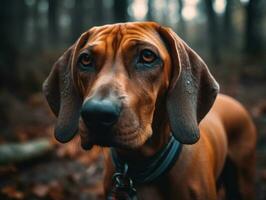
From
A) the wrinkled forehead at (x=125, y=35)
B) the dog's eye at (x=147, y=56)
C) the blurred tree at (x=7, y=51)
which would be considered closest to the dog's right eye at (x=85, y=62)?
Result: the wrinkled forehead at (x=125, y=35)

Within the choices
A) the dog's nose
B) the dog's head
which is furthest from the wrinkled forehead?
the dog's nose

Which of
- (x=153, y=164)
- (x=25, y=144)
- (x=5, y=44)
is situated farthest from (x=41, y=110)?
(x=153, y=164)

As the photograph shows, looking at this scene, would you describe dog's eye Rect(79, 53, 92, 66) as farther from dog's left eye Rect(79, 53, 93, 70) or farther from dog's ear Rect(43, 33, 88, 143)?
dog's ear Rect(43, 33, 88, 143)

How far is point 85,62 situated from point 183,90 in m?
0.74

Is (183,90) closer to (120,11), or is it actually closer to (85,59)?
(85,59)

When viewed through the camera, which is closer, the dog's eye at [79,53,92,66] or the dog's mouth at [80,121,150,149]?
the dog's mouth at [80,121,150,149]

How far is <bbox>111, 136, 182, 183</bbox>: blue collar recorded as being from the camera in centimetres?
338

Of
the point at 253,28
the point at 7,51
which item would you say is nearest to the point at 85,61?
the point at 7,51

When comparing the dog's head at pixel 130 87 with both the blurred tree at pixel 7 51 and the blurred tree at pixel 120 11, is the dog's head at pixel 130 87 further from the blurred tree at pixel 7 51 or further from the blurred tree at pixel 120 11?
the blurred tree at pixel 120 11

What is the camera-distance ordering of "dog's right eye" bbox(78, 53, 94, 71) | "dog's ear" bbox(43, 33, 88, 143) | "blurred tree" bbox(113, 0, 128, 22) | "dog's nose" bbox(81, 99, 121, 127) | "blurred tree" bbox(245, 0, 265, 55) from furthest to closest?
"blurred tree" bbox(245, 0, 265, 55), "blurred tree" bbox(113, 0, 128, 22), "dog's ear" bbox(43, 33, 88, 143), "dog's right eye" bbox(78, 53, 94, 71), "dog's nose" bbox(81, 99, 121, 127)

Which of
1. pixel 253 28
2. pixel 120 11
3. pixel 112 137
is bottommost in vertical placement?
pixel 253 28

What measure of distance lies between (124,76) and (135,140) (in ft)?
1.41

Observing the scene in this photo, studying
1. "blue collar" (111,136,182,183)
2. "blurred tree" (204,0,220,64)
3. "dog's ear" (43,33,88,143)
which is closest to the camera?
"blue collar" (111,136,182,183)

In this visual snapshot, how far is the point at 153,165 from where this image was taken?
3.40 meters
